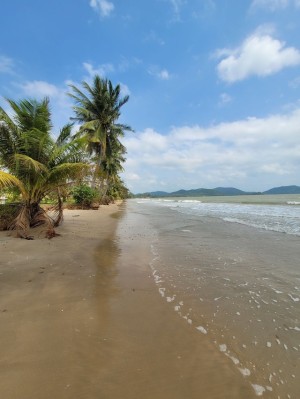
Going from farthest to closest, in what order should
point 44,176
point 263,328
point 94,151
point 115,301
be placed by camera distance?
point 94,151, point 44,176, point 115,301, point 263,328

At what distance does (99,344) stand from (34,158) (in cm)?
822

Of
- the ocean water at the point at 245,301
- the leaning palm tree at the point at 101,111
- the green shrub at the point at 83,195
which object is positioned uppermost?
the leaning palm tree at the point at 101,111

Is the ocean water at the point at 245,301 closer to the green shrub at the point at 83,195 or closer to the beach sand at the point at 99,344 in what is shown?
the beach sand at the point at 99,344

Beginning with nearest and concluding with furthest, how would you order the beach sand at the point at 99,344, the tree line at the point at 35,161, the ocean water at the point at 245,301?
the beach sand at the point at 99,344 < the ocean water at the point at 245,301 < the tree line at the point at 35,161

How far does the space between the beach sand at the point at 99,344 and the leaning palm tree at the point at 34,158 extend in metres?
4.79

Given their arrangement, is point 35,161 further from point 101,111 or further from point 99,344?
point 101,111

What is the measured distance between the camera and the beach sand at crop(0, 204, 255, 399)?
6.19 ft

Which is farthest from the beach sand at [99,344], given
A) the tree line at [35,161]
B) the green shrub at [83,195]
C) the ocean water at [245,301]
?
the green shrub at [83,195]

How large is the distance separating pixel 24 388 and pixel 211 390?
1.44 metres

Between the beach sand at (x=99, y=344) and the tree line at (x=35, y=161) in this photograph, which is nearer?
the beach sand at (x=99, y=344)

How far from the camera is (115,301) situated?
134 inches

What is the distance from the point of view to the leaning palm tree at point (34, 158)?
8531 mm

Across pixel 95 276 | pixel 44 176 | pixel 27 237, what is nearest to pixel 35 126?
pixel 44 176

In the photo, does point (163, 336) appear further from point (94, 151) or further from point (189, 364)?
point (94, 151)
